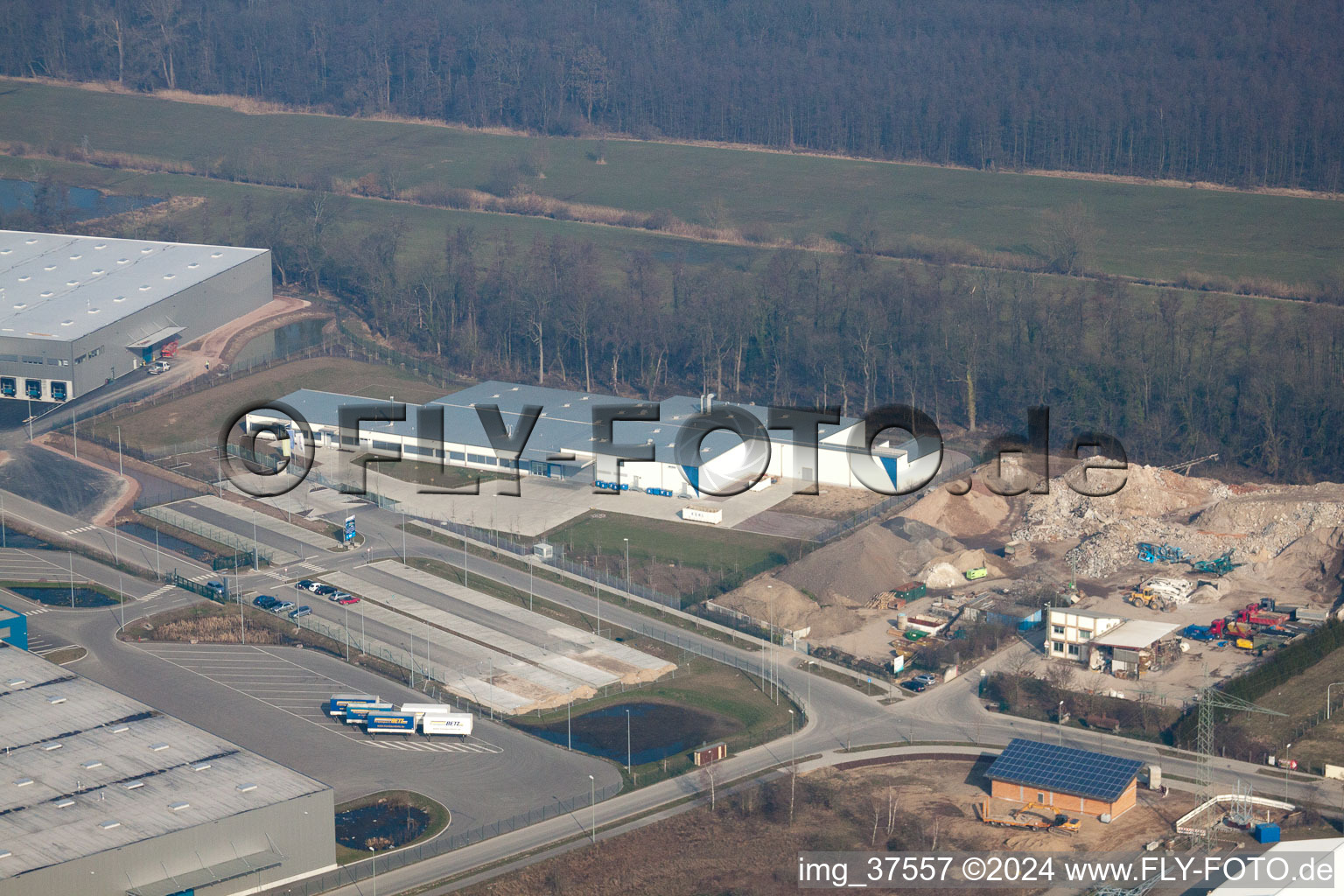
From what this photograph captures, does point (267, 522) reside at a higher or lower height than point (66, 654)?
higher

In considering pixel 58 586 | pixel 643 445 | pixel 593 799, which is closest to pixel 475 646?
pixel 593 799

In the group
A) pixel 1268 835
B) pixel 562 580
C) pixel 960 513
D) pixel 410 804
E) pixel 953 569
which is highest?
pixel 960 513

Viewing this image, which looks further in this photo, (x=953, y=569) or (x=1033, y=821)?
(x=953, y=569)

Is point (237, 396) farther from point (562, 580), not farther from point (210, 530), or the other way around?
point (562, 580)

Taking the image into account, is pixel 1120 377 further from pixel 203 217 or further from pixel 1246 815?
pixel 203 217

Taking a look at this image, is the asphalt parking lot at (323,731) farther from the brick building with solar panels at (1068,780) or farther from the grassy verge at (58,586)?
the brick building with solar panels at (1068,780)

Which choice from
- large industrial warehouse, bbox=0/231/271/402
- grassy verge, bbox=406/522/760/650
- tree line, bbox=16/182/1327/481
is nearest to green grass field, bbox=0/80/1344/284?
tree line, bbox=16/182/1327/481

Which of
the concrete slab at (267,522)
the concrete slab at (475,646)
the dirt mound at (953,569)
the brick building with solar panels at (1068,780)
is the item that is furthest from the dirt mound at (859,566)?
the concrete slab at (267,522)
